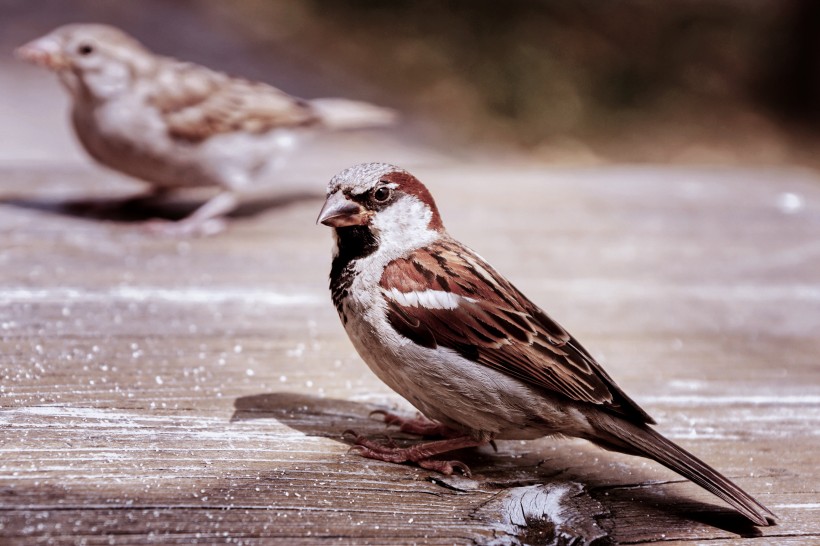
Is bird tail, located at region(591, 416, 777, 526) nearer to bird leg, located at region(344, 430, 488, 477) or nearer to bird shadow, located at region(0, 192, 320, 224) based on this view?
bird leg, located at region(344, 430, 488, 477)

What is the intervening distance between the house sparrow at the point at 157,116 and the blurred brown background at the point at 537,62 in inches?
243

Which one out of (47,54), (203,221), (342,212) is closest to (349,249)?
(342,212)

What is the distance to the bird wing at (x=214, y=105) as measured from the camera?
360 centimetres

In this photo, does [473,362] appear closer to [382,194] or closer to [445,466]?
[445,466]

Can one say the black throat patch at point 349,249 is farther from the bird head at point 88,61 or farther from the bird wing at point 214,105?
the bird head at point 88,61

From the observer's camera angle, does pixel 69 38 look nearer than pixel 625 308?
No

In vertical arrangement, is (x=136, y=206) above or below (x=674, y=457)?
above

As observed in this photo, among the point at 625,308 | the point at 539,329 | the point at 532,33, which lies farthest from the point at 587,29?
the point at 539,329

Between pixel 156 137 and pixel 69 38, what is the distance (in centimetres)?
52

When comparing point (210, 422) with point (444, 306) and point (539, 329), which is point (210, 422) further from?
point (539, 329)

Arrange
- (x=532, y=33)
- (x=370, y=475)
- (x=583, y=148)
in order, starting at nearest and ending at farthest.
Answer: (x=370, y=475) < (x=583, y=148) < (x=532, y=33)

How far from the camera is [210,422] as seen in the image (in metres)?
1.77

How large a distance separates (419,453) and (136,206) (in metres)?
2.16

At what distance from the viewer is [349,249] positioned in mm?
1922
